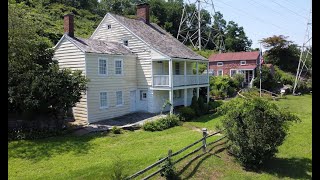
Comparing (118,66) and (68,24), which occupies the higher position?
(68,24)

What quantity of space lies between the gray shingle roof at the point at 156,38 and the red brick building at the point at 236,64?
66.5 feet

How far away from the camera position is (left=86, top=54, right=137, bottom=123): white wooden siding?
1852 cm

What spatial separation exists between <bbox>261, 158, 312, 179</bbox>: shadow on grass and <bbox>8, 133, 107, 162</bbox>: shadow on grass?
297 inches

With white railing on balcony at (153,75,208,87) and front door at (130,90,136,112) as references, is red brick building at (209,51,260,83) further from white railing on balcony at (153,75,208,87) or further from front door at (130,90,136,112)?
front door at (130,90,136,112)

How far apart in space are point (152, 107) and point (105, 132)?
23.2 ft

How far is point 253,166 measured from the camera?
1070cm

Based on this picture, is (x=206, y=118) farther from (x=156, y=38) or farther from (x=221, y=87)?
(x=221, y=87)

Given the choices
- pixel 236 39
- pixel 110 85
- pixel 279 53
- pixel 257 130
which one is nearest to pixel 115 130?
pixel 110 85

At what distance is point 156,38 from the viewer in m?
25.0

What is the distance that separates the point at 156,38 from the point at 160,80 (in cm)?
476

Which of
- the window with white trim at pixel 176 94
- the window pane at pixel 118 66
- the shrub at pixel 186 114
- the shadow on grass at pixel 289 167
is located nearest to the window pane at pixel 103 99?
the window pane at pixel 118 66

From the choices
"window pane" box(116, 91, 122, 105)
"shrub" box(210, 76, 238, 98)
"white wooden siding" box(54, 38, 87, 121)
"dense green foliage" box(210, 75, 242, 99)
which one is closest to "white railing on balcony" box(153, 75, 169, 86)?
"window pane" box(116, 91, 122, 105)

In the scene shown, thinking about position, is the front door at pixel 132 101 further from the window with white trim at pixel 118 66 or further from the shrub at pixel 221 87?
the shrub at pixel 221 87
